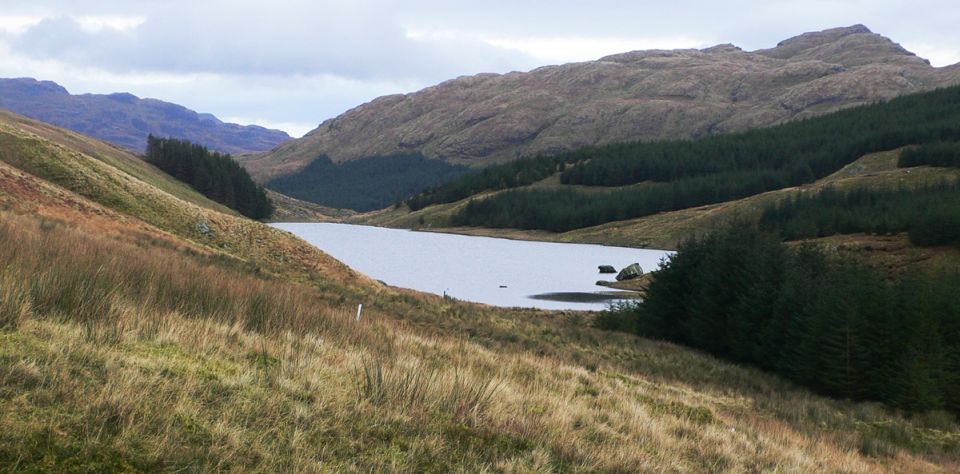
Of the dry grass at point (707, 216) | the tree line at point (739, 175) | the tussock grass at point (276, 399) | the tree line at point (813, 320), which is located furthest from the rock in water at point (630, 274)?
the tree line at point (739, 175)

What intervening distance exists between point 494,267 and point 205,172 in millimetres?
75046

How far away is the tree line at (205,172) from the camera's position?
134 metres

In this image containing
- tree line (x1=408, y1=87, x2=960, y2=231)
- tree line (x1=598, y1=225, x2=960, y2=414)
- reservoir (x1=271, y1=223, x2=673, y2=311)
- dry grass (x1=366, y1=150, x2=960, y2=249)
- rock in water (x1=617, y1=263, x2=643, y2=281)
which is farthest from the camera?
tree line (x1=408, y1=87, x2=960, y2=231)

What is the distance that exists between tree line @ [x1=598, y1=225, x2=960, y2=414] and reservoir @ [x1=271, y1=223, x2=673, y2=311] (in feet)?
50.0

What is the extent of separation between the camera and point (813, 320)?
2991 centimetres

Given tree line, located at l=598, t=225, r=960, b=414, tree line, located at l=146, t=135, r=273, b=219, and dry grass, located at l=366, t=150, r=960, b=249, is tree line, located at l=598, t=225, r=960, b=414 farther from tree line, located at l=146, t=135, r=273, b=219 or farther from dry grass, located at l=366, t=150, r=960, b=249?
tree line, located at l=146, t=135, r=273, b=219

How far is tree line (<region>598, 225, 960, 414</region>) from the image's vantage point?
27.8 meters

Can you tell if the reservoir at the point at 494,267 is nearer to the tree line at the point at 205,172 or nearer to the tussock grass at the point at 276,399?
the tree line at the point at 205,172

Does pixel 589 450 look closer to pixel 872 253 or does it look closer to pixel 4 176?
pixel 4 176

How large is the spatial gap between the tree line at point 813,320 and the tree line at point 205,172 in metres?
111

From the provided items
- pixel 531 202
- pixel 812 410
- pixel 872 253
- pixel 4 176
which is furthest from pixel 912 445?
pixel 531 202

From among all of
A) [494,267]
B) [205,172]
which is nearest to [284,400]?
[494,267]

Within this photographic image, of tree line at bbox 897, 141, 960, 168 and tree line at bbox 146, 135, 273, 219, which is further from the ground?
tree line at bbox 897, 141, 960, 168

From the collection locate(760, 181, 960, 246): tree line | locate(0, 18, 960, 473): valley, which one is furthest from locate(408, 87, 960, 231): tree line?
locate(0, 18, 960, 473): valley
